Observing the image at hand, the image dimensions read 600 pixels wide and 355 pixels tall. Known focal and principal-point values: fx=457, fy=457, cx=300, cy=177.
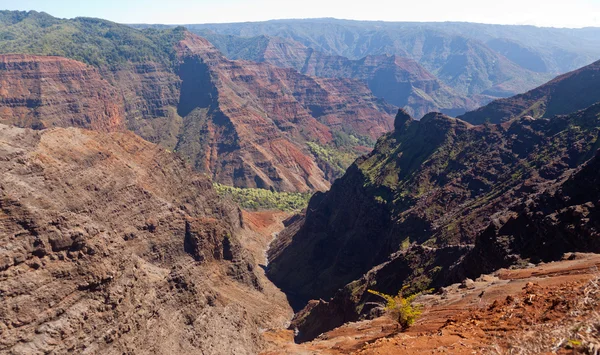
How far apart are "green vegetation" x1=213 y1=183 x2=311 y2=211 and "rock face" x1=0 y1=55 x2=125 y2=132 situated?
61.4 meters

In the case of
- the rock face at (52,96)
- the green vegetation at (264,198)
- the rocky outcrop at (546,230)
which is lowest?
the green vegetation at (264,198)

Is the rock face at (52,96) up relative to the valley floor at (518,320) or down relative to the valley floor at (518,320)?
down

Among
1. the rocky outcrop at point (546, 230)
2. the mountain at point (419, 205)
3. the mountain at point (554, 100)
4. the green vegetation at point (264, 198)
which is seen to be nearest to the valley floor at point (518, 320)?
the rocky outcrop at point (546, 230)

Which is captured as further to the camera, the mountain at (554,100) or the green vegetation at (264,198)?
the green vegetation at (264,198)

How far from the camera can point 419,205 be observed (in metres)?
88.0

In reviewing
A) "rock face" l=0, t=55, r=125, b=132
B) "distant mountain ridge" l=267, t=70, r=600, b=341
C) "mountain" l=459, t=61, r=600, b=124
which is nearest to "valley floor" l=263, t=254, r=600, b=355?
"distant mountain ridge" l=267, t=70, r=600, b=341

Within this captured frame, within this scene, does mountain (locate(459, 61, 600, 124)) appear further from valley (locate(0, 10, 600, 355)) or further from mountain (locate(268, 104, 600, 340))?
mountain (locate(268, 104, 600, 340))

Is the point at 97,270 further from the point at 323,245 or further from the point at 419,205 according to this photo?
the point at 323,245

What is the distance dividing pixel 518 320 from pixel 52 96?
620ft

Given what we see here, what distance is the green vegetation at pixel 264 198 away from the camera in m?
160

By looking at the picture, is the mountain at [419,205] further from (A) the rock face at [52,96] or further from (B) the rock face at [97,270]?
(A) the rock face at [52,96]

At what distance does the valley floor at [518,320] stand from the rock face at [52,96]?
544 ft

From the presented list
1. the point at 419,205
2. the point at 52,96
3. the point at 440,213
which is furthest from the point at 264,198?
the point at 440,213

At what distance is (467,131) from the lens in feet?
371
